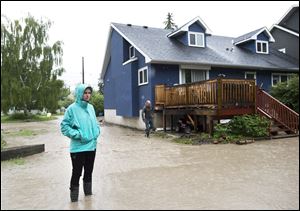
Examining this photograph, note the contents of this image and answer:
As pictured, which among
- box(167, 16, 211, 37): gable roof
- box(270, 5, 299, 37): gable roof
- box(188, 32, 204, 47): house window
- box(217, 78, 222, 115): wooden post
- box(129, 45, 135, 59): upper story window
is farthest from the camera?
box(270, 5, 299, 37): gable roof

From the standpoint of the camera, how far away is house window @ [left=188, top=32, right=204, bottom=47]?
803 inches

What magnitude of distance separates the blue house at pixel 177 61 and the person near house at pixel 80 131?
1133 cm

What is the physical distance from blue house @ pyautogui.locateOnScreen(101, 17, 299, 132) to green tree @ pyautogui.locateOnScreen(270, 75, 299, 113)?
2766 millimetres

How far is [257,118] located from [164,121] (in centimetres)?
516

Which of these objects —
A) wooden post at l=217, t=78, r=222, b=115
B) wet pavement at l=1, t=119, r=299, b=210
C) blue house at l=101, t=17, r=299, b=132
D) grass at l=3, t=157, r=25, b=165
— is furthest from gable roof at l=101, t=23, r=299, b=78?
grass at l=3, t=157, r=25, b=165

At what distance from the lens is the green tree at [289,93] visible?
14492mm

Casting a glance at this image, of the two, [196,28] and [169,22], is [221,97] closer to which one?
[196,28]

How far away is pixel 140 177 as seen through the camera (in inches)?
257

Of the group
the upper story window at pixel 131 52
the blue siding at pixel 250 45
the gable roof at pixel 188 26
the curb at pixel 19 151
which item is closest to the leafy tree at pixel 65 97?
the upper story window at pixel 131 52

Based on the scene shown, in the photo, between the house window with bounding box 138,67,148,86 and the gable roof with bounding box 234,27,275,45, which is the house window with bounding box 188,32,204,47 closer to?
the house window with bounding box 138,67,148,86

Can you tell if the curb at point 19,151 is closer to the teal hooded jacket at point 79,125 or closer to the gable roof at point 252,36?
the teal hooded jacket at point 79,125

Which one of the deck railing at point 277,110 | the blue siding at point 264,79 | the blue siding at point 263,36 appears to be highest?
the blue siding at point 263,36

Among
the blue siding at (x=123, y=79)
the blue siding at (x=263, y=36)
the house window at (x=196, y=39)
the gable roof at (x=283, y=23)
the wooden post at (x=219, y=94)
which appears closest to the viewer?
the wooden post at (x=219, y=94)

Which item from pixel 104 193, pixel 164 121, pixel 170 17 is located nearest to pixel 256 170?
pixel 104 193
